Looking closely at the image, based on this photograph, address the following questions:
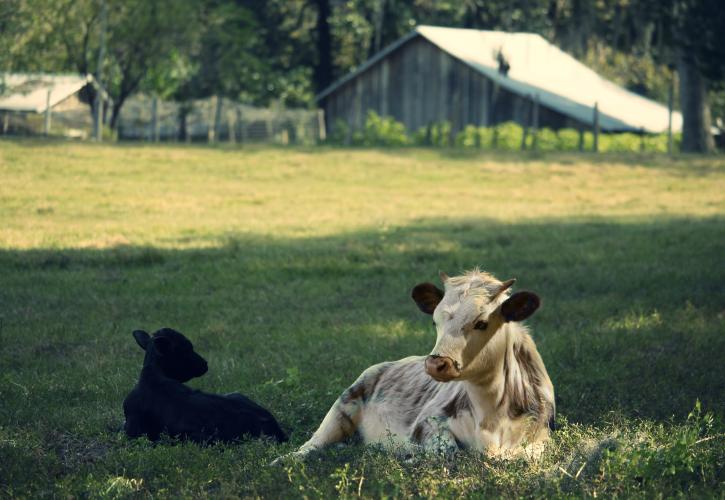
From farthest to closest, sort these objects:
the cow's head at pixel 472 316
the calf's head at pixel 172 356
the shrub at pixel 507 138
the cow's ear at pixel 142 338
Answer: the shrub at pixel 507 138, the cow's ear at pixel 142 338, the calf's head at pixel 172 356, the cow's head at pixel 472 316

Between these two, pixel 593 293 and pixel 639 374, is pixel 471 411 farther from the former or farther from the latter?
pixel 593 293

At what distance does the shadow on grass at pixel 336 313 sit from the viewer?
9.36m

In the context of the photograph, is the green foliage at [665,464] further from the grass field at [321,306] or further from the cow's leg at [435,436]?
the cow's leg at [435,436]

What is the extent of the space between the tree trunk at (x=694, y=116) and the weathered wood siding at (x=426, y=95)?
7.81 meters

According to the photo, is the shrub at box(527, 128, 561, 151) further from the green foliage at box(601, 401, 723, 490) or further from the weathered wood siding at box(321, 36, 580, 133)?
the green foliage at box(601, 401, 723, 490)

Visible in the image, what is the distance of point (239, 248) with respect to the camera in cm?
1759

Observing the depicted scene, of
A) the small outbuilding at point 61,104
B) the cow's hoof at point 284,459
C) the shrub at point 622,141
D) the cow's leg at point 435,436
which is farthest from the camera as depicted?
the shrub at point 622,141

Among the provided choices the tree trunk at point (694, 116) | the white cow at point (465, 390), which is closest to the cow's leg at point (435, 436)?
the white cow at point (465, 390)

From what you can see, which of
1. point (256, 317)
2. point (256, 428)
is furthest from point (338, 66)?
point (256, 428)

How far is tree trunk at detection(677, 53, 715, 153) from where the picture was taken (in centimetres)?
3850

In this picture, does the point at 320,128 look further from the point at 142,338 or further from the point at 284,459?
the point at 284,459

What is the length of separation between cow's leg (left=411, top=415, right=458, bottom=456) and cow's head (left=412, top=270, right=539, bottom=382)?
0.52 m

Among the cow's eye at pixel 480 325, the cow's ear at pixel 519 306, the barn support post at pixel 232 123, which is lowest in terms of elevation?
the cow's eye at pixel 480 325

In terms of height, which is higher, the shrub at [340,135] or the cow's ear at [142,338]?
the shrub at [340,135]
